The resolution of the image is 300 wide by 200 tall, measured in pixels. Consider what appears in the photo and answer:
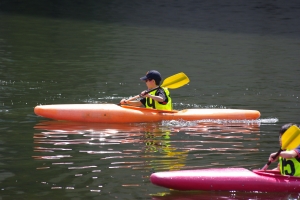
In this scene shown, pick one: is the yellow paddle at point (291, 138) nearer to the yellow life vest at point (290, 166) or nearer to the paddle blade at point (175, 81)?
the yellow life vest at point (290, 166)

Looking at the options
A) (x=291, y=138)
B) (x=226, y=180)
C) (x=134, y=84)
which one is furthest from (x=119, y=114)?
(x=291, y=138)

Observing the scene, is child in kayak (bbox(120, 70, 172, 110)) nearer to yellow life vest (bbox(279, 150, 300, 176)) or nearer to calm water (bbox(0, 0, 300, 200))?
calm water (bbox(0, 0, 300, 200))

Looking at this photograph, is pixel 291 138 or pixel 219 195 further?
pixel 291 138

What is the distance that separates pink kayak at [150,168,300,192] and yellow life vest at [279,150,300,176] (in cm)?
10

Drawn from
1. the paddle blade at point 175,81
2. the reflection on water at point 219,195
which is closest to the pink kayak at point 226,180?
the reflection on water at point 219,195

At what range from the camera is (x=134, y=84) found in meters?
14.7

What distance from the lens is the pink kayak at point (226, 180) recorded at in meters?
6.79

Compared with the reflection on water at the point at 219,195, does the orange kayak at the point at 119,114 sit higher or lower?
higher

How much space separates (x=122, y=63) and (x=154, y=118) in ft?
21.2

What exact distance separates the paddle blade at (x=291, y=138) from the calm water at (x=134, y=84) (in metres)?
0.50

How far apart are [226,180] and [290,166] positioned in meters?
0.74

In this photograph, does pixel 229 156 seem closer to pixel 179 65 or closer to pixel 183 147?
pixel 183 147

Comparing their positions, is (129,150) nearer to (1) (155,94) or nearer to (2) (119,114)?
(2) (119,114)

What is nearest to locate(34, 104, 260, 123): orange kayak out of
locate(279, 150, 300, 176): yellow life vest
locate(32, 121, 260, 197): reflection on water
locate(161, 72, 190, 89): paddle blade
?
locate(32, 121, 260, 197): reflection on water
